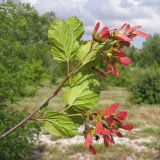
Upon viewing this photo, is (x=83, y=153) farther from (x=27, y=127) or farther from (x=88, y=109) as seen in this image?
(x=88, y=109)

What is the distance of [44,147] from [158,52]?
23.3 m

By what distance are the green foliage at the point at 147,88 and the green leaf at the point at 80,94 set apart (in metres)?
15.2

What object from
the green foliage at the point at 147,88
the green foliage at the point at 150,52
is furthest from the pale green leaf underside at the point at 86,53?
the green foliage at the point at 150,52

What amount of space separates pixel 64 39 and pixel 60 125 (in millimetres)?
136

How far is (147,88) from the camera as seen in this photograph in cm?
1631

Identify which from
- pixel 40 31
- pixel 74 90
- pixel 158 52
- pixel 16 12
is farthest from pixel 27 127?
pixel 40 31

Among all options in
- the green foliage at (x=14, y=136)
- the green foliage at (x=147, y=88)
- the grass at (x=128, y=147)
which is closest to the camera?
the green foliage at (x=14, y=136)

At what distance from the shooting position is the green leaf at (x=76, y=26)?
0.74 meters

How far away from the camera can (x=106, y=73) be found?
745mm

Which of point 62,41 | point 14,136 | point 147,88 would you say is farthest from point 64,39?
point 147,88

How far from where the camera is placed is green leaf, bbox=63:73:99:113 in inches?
29.0

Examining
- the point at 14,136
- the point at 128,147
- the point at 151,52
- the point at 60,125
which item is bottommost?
the point at 128,147

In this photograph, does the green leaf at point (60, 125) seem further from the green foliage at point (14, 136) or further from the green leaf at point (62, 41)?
the green foliage at point (14, 136)

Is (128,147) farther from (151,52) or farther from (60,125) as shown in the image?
(151,52)
